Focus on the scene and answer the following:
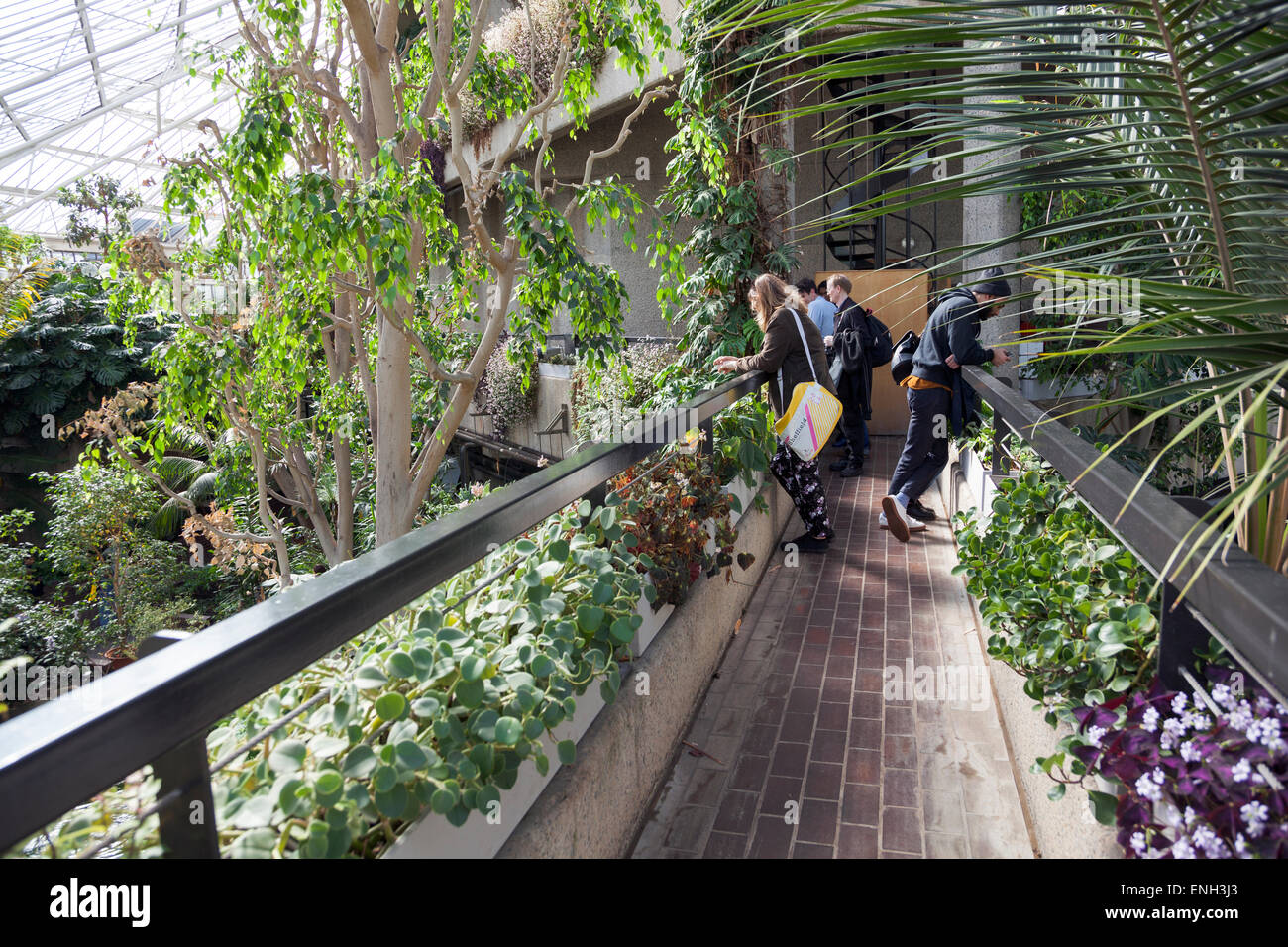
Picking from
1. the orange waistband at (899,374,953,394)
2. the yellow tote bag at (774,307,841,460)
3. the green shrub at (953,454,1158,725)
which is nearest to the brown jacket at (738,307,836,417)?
the yellow tote bag at (774,307,841,460)

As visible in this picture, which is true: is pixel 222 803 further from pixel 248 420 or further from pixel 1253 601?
pixel 248 420

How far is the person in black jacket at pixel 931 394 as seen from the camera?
5.34 meters

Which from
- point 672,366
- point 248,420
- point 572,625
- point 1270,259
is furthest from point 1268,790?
point 248,420

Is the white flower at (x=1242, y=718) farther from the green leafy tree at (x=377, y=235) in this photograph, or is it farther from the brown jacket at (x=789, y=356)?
the green leafy tree at (x=377, y=235)

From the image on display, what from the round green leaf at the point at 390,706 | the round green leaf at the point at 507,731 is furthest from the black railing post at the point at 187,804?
the round green leaf at the point at 507,731

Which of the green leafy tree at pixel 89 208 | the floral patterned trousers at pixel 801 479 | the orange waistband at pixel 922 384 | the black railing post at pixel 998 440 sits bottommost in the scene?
the floral patterned trousers at pixel 801 479

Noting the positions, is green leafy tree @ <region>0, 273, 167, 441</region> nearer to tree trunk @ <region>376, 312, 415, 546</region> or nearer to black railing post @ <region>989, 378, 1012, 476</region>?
tree trunk @ <region>376, 312, 415, 546</region>

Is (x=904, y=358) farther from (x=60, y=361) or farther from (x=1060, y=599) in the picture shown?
(x=60, y=361)

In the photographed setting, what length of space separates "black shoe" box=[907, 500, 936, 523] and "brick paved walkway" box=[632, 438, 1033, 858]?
1.05 meters

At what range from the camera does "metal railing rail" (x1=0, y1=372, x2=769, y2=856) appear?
38.4 inches

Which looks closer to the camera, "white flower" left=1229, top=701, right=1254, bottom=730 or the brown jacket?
"white flower" left=1229, top=701, right=1254, bottom=730

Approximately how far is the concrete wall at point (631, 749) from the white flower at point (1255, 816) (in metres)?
1.42

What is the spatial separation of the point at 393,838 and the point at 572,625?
2.39ft

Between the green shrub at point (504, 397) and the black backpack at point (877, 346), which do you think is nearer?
the black backpack at point (877, 346)
